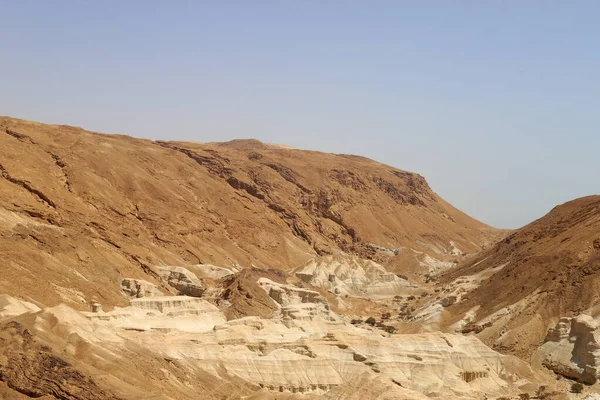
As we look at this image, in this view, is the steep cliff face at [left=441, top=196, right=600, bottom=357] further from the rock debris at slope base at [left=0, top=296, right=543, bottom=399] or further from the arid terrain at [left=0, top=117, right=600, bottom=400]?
the rock debris at slope base at [left=0, top=296, right=543, bottom=399]

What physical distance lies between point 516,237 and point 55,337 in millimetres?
69484

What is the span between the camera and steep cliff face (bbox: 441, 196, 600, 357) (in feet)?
185

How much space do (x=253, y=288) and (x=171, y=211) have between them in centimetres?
3013

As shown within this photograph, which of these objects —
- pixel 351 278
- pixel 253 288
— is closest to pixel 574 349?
pixel 253 288

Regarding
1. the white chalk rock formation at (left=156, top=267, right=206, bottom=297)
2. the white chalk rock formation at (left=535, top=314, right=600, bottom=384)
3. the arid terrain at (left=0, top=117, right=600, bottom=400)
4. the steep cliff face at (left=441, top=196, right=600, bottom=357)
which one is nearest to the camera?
the arid terrain at (left=0, top=117, right=600, bottom=400)

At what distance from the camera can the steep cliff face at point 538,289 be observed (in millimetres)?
56375

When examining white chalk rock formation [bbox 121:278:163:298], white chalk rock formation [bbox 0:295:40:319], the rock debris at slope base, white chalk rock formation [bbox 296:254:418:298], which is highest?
white chalk rock formation [bbox 296:254:418:298]

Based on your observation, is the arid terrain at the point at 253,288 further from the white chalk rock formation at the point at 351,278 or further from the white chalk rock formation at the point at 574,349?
the white chalk rock formation at the point at 351,278

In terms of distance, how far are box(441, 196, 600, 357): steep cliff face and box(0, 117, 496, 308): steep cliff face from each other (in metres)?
27.8

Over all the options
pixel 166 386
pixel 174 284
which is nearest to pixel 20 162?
pixel 174 284

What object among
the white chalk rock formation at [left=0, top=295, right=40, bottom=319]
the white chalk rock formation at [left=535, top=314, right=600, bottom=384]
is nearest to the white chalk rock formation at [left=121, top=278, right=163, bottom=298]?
the white chalk rock formation at [left=0, top=295, right=40, bottom=319]

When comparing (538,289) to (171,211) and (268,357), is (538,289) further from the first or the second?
(171,211)

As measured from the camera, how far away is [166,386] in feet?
111

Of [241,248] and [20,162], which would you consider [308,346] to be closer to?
[20,162]
